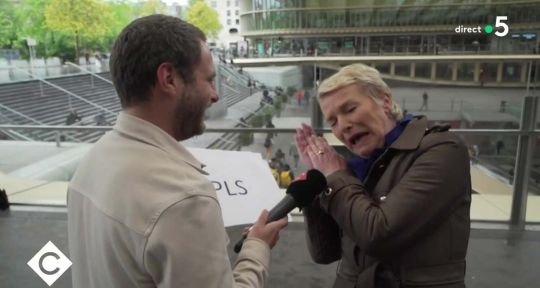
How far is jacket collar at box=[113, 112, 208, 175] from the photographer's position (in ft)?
2.95

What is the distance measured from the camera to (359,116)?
1247 millimetres

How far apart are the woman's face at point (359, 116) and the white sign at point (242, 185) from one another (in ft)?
1.48

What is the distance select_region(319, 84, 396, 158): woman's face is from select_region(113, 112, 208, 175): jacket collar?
530mm

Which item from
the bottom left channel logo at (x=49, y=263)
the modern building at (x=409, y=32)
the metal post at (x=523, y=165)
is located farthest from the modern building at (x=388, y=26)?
the bottom left channel logo at (x=49, y=263)

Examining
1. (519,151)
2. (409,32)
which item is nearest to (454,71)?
(409,32)

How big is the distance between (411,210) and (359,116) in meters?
0.33

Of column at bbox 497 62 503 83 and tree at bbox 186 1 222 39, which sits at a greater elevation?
tree at bbox 186 1 222 39

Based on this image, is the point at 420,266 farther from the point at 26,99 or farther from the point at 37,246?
the point at 26,99

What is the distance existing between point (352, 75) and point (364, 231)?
1.55 ft

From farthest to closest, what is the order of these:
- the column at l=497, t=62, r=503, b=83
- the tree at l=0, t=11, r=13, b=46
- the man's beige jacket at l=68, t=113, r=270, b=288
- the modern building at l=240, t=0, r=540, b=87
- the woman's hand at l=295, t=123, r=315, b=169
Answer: the column at l=497, t=62, r=503, b=83 < the modern building at l=240, t=0, r=540, b=87 < the tree at l=0, t=11, r=13, b=46 < the woman's hand at l=295, t=123, r=315, b=169 < the man's beige jacket at l=68, t=113, r=270, b=288

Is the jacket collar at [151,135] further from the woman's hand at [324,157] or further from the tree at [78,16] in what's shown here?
the tree at [78,16]

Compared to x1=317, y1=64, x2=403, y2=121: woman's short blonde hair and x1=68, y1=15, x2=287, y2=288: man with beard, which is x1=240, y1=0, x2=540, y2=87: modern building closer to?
x1=317, y1=64, x2=403, y2=121: woman's short blonde hair

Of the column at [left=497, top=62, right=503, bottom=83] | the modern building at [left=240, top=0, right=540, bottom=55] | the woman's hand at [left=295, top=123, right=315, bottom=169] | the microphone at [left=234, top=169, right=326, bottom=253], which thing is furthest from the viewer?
the modern building at [left=240, top=0, right=540, bottom=55]

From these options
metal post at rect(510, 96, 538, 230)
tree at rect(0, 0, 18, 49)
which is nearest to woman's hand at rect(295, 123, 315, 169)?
metal post at rect(510, 96, 538, 230)
